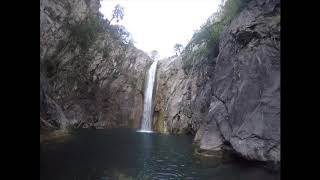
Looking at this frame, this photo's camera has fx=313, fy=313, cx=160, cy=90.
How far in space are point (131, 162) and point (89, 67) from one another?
8624mm

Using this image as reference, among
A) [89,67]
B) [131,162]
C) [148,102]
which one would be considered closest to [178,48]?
[148,102]

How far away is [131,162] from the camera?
1030 centimetres

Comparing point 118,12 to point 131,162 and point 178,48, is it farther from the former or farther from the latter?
point 131,162

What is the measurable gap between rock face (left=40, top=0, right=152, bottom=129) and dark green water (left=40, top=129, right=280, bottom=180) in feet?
8.97

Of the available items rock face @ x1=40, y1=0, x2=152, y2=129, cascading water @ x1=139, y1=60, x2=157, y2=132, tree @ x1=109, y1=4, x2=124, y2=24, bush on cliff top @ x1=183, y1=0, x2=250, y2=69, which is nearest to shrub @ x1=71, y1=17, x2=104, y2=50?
rock face @ x1=40, y1=0, x2=152, y2=129

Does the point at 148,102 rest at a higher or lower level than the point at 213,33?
lower

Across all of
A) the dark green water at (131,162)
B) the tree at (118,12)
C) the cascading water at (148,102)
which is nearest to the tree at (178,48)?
the cascading water at (148,102)

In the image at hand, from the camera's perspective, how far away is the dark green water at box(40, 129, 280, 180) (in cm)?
848

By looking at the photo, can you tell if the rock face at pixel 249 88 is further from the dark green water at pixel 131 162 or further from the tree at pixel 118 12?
the tree at pixel 118 12

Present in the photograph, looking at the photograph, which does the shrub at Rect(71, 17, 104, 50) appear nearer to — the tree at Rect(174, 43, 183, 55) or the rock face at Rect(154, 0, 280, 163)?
the tree at Rect(174, 43, 183, 55)

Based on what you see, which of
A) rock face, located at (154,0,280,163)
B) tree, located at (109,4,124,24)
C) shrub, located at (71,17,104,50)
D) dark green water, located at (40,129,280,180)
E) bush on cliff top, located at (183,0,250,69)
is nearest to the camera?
rock face, located at (154,0,280,163)
